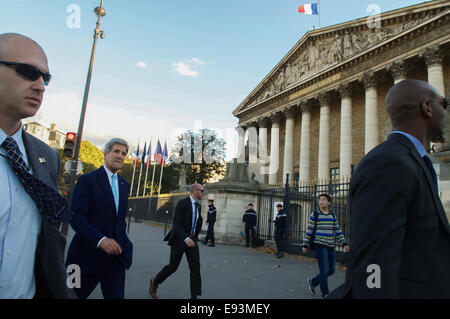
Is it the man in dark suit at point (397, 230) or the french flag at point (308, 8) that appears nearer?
the man in dark suit at point (397, 230)

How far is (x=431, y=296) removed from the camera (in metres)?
1.31

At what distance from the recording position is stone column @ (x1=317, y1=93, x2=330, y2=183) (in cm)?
2566

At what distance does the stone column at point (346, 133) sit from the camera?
77.9 feet

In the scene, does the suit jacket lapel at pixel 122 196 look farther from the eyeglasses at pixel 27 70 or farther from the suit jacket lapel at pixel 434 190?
the suit jacket lapel at pixel 434 190

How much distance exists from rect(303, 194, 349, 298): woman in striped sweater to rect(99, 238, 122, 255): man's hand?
3.93 metres

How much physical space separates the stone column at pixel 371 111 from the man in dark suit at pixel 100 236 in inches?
853

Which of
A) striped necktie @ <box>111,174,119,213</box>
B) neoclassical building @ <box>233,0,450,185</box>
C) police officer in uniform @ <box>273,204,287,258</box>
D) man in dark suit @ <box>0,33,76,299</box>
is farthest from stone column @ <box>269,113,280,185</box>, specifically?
man in dark suit @ <box>0,33,76,299</box>

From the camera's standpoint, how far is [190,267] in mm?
4887

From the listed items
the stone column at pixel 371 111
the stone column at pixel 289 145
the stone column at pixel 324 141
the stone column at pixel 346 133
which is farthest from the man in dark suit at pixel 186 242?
the stone column at pixel 289 145

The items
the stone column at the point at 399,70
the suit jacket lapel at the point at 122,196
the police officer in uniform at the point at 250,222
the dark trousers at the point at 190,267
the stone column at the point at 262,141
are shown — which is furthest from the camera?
the stone column at the point at 262,141

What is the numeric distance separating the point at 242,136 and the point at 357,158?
1492 cm

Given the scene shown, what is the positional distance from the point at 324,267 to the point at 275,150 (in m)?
26.7

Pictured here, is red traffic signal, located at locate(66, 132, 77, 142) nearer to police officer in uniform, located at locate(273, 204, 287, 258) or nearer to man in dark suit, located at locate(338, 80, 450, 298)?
police officer in uniform, located at locate(273, 204, 287, 258)

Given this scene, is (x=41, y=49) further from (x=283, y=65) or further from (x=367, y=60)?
(x=283, y=65)
